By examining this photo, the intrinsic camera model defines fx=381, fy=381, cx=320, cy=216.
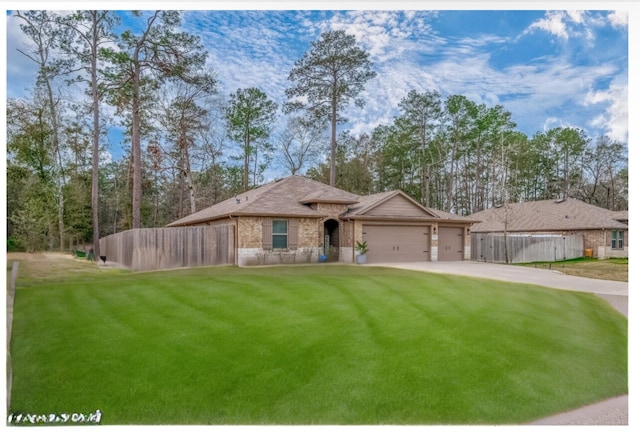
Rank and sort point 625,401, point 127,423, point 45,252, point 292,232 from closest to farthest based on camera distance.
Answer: point 127,423 < point 625,401 < point 45,252 < point 292,232

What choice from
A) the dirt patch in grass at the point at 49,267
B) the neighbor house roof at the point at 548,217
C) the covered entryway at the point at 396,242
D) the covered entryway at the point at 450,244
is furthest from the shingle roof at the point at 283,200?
the neighbor house roof at the point at 548,217

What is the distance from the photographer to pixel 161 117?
1033 centimetres

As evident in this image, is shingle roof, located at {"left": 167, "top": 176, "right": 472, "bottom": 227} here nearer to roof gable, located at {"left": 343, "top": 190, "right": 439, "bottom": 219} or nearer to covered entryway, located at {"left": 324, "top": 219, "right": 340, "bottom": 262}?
roof gable, located at {"left": 343, "top": 190, "right": 439, "bottom": 219}

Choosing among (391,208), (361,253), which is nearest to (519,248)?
(391,208)

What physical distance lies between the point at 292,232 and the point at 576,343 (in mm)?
7987

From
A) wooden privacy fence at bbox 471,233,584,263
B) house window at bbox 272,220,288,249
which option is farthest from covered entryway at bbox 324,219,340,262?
wooden privacy fence at bbox 471,233,584,263

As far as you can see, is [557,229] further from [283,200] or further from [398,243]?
[283,200]

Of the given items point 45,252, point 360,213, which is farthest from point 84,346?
point 360,213

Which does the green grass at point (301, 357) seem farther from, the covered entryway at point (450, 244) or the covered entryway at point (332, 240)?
the covered entryway at point (450, 244)

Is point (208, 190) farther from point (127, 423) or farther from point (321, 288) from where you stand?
point (127, 423)

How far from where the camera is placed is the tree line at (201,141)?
18.1 ft

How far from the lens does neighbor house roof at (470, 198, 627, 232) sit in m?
16.2

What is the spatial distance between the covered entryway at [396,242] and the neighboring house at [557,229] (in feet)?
14.1

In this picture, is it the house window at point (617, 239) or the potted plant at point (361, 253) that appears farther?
the house window at point (617, 239)
